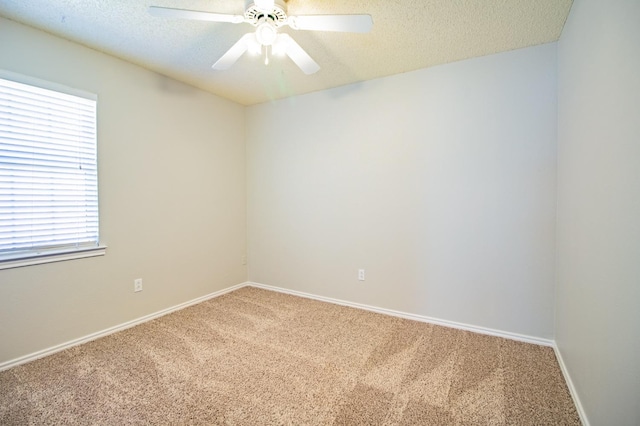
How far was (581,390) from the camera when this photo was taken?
1472 mm

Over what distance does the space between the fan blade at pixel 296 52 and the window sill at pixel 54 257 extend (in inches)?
87.8

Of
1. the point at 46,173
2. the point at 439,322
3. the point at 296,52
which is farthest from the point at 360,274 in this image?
the point at 46,173

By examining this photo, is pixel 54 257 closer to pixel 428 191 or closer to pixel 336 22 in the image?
pixel 336 22

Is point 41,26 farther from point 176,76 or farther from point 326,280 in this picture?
point 326,280

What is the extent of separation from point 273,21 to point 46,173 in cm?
203

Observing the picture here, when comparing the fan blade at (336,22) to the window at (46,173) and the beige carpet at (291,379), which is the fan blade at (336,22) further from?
the beige carpet at (291,379)

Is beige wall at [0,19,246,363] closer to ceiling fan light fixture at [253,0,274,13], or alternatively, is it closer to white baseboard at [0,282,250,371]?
white baseboard at [0,282,250,371]

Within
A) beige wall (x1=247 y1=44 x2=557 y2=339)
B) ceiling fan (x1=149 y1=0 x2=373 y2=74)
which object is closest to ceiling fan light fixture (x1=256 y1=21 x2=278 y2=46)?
ceiling fan (x1=149 y1=0 x2=373 y2=74)

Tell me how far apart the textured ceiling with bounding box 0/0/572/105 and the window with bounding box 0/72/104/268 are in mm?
506

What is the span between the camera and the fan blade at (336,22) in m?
1.37

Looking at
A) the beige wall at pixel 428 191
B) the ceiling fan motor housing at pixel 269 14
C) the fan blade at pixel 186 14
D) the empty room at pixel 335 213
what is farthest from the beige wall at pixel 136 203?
the ceiling fan motor housing at pixel 269 14

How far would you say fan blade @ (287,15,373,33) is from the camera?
1366 mm

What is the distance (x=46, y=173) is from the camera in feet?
6.66

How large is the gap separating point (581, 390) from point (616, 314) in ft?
2.23
